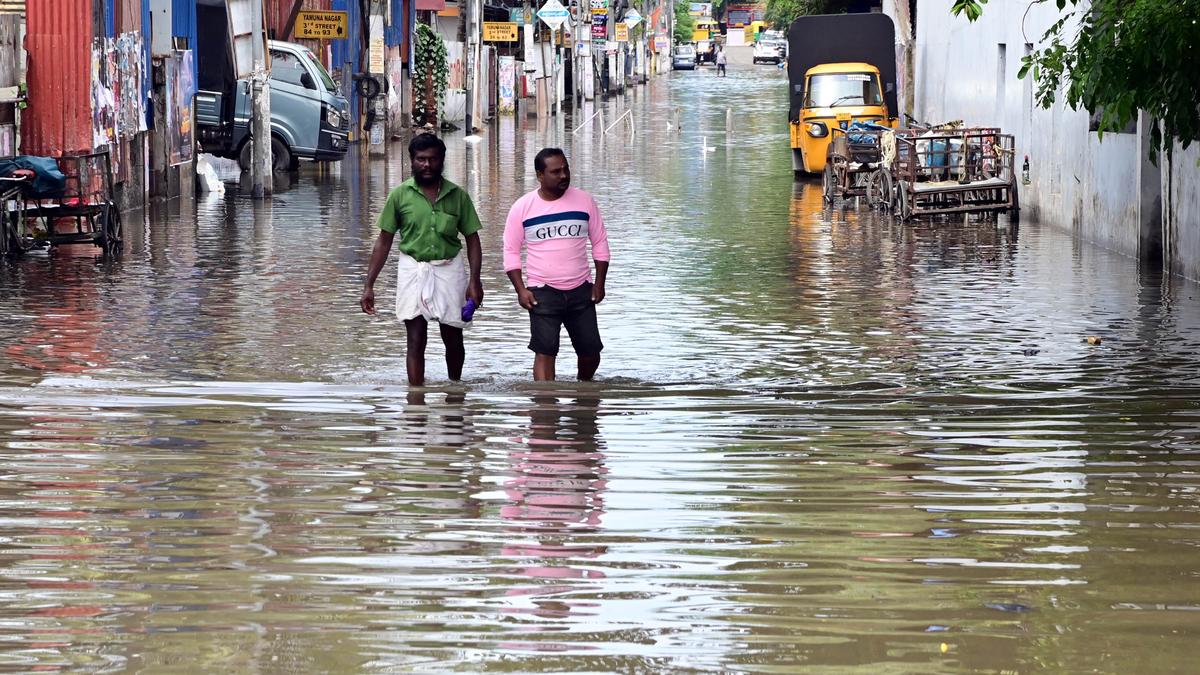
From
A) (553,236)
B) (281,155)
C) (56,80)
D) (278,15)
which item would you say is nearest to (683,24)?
(278,15)

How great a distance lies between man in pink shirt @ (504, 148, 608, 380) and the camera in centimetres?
1051

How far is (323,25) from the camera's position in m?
35.8

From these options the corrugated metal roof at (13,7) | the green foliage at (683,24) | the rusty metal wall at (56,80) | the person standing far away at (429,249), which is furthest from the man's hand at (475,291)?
the green foliage at (683,24)

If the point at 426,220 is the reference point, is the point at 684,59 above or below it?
above

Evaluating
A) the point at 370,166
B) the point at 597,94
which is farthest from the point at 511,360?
the point at 597,94

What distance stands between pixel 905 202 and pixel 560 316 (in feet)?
42.5

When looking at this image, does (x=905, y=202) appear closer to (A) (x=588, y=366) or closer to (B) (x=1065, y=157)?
(B) (x=1065, y=157)

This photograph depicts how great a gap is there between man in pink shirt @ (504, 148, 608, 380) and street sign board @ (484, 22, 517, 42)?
4508 centimetres

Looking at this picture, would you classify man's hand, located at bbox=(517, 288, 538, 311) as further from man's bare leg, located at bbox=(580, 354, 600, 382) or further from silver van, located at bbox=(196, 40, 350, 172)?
silver van, located at bbox=(196, 40, 350, 172)

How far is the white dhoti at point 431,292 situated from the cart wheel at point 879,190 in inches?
552

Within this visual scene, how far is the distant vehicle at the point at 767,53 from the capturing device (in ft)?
456

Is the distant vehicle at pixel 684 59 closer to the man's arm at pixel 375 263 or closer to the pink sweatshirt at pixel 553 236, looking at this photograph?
the man's arm at pixel 375 263

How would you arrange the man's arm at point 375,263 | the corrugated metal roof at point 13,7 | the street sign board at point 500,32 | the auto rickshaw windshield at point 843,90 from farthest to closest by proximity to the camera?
the street sign board at point 500,32
the auto rickshaw windshield at point 843,90
the corrugated metal roof at point 13,7
the man's arm at point 375,263

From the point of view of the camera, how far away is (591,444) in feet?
28.9
